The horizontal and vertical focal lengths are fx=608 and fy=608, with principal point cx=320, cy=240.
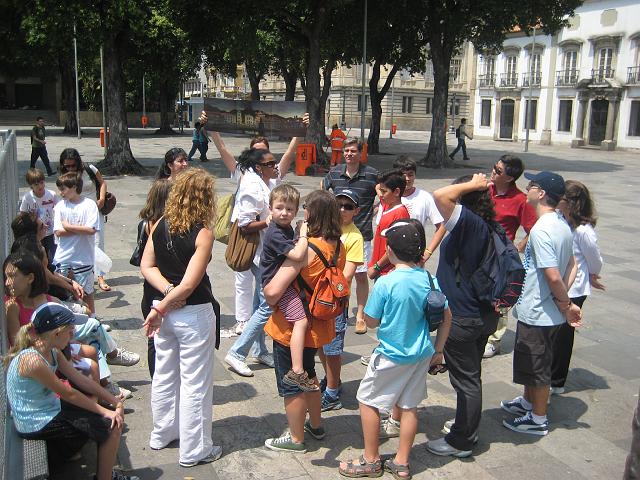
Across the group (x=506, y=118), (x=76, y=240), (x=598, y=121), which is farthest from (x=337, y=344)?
(x=506, y=118)

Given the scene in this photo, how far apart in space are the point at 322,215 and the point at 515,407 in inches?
86.4

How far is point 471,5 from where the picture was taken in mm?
22141

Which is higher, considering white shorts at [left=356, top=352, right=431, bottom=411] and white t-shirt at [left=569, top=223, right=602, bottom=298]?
white t-shirt at [left=569, top=223, right=602, bottom=298]

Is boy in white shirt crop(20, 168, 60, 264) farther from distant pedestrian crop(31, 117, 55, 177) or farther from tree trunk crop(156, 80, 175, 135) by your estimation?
tree trunk crop(156, 80, 175, 135)

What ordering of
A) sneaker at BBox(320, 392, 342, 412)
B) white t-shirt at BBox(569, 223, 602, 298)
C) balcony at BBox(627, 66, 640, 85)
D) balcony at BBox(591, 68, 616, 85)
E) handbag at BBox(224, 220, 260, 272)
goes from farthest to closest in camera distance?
1. balcony at BBox(591, 68, 616, 85)
2. balcony at BBox(627, 66, 640, 85)
3. handbag at BBox(224, 220, 260, 272)
4. white t-shirt at BBox(569, 223, 602, 298)
5. sneaker at BBox(320, 392, 342, 412)

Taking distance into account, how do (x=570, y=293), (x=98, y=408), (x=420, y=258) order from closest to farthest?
(x=98, y=408) → (x=420, y=258) → (x=570, y=293)

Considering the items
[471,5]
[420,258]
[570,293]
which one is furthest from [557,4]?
[420,258]

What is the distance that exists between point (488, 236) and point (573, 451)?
5.32ft

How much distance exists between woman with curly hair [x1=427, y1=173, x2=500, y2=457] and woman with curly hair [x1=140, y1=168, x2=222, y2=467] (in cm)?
144

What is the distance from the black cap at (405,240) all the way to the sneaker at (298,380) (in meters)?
0.94

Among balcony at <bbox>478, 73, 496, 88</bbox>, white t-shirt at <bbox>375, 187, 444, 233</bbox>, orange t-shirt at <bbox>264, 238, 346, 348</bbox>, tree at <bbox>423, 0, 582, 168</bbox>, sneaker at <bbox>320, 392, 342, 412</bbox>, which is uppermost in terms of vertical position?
balcony at <bbox>478, 73, 496, 88</bbox>

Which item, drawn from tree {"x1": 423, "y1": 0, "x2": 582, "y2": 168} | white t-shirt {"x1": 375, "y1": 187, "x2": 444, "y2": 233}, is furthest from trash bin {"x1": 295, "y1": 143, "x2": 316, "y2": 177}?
white t-shirt {"x1": 375, "y1": 187, "x2": 444, "y2": 233}

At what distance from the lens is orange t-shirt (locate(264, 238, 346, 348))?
12.2 ft

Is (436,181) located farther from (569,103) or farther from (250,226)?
(569,103)
